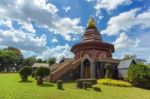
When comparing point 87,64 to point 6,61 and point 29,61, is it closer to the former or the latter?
point 6,61

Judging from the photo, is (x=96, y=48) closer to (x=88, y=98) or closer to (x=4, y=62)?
(x=88, y=98)

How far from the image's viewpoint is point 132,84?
2822cm

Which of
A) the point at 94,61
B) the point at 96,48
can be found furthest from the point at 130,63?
the point at 96,48

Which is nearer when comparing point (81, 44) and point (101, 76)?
point (101, 76)

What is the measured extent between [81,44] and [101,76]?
9009 millimetres

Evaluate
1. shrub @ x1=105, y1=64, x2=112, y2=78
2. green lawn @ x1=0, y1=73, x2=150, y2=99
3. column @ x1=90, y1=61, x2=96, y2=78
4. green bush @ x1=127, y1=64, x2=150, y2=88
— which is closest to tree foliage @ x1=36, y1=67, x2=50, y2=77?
green lawn @ x1=0, y1=73, x2=150, y2=99

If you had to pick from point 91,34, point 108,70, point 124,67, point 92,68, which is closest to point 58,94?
point 108,70

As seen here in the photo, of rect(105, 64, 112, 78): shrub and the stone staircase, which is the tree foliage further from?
rect(105, 64, 112, 78): shrub

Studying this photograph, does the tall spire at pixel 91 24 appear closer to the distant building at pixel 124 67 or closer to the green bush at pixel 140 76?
the distant building at pixel 124 67

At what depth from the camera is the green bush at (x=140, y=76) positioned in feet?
89.4

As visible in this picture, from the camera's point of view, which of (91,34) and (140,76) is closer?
(140,76)

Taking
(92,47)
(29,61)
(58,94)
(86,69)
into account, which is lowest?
(58,94)

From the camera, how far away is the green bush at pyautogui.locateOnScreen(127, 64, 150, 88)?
2723 cm

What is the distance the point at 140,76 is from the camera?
27188 mm
